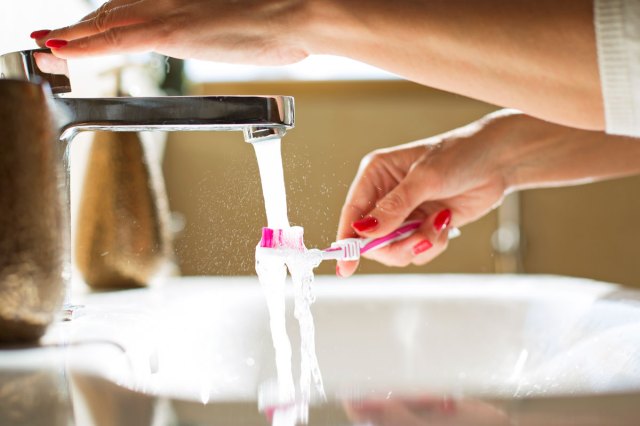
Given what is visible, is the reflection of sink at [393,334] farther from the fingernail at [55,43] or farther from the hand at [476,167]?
the fingernail at [55,43]

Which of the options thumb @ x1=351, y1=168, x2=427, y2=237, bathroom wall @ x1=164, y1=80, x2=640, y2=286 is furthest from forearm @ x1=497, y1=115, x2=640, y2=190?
bathroom wall @ x1=164, y1=80, x2=640, y2=286

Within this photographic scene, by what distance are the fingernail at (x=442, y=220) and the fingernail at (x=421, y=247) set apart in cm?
2

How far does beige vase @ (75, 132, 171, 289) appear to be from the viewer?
0.68m

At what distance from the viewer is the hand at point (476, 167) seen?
2.17ft

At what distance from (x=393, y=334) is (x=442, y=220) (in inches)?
4.3

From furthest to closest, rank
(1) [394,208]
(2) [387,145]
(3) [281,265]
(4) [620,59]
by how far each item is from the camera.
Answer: (2) [387,145]
(1) [394,208]
(3) [281,265]
(4) [620,59]

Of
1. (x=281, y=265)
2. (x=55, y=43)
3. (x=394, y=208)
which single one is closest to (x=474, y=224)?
(x=394, y=208)

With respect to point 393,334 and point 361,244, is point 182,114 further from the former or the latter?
point 393,334

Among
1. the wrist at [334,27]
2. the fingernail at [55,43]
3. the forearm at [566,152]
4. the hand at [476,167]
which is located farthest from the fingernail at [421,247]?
the fingernail at [55,43]

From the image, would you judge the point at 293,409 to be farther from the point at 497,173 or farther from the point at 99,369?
the point at 497,173

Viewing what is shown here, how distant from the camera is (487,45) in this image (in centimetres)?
42

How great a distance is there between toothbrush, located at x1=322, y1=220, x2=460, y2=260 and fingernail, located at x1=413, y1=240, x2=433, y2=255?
→ 0.01 m

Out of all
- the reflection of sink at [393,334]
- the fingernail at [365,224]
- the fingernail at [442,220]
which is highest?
the fingernail at [365,224]

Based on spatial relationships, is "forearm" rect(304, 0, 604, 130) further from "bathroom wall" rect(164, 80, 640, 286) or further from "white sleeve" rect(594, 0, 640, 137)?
"bathroom wall" rect(164, 80, 640, 286)
